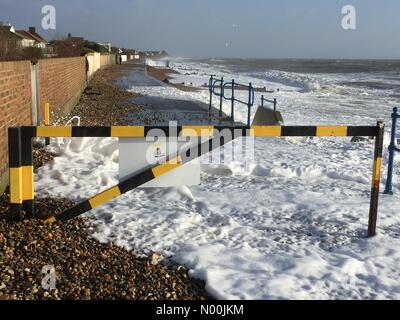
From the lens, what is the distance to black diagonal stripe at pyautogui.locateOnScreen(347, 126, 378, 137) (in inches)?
186

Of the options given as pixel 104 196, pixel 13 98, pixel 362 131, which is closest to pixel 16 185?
pixel 104 196

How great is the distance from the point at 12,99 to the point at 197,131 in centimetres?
314

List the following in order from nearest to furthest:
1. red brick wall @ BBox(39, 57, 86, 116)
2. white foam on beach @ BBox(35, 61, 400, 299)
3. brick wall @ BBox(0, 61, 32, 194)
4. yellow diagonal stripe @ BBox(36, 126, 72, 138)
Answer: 1. white foam on beach @ BBox(35, 61, 400, 299)
2. yellow diagonal stripe @ BBox(36, 126, 72, 138)
3. brick wall @ BBox(0, 61, 32, 194)
4. red brick wall @ BBox(39, 57, 86, 116)

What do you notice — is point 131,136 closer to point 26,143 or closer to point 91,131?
point 91,131

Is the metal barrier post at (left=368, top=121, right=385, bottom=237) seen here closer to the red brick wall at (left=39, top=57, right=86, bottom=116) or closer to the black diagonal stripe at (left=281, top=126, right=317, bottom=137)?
the black diagonal stripe at (left=281, top=126, right=317, bottom=137)

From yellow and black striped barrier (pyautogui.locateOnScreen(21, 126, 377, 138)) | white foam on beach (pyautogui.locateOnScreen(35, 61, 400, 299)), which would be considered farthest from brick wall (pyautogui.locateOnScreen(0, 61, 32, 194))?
yellow and black striped barrier (pyautogui.locateOnScreen(21, 126, 377, 138))

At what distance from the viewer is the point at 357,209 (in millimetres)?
5707

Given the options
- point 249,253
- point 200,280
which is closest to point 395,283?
point 249,253

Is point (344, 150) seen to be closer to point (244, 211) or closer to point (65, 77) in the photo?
point (244, 211)

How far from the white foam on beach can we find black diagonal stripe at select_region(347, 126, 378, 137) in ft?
3.24

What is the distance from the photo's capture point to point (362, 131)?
15.7ft

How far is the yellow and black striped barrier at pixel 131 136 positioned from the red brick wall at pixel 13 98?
1.31 meters

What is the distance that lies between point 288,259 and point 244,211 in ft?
4.42

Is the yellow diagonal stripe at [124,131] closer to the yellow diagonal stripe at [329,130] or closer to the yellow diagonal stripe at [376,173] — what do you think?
the yellow diagonal stripe at [329,130]
